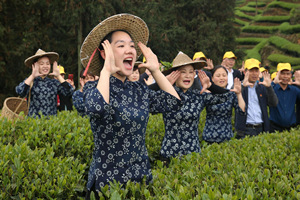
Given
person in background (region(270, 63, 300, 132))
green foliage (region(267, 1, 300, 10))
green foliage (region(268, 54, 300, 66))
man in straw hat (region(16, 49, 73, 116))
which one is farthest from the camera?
green foliage (region(267, 1, 300, 10))

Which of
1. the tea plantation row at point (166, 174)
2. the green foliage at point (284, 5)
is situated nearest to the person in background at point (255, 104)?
the tea plantation row at point (166, 174)

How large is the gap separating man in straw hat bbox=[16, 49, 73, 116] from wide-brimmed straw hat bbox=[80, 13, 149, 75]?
3.69 metres

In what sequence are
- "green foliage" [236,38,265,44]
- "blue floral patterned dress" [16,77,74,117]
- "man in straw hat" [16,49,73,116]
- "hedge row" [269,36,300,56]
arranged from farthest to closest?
1. "green foliage" [236,38,265,44]
2. "hedge row" [269,36,300,56]
3. "blue floral patterned dress" [16,77,74,117]
4. "man in straw hat" [16,49,73,116]

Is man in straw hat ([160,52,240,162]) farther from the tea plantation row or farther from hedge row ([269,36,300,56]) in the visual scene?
hedge row ([269,36,300,56])

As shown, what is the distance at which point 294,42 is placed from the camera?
39812 mm

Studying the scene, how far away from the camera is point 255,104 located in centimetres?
683

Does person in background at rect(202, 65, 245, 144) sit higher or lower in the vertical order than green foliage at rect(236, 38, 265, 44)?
lower

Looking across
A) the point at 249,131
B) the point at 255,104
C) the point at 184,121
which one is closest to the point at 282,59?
the point at 255,104

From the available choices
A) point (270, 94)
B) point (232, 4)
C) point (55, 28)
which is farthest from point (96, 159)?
point (232, 4)

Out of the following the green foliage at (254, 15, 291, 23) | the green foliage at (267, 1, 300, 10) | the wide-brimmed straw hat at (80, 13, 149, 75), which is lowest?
the wide-brimmed straw hat at (80, 13, 149, 75)

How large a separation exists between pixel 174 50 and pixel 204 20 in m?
4.36

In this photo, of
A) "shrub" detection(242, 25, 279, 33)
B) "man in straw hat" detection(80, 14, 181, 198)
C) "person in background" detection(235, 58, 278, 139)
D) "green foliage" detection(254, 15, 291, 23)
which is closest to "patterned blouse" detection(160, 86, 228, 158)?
"man in straw hat" detection(80, 14, 181, 198)

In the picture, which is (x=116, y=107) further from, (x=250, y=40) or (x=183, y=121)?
(x=250, y=40)

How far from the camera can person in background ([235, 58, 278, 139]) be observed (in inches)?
260
